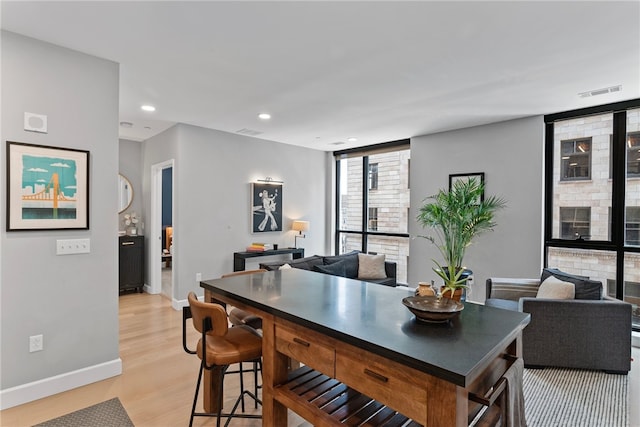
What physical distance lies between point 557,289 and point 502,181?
1.81 m

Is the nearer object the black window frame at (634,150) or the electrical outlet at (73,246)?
the electrical outlet at (73,246)

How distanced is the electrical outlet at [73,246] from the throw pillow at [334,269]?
2684 millimetres

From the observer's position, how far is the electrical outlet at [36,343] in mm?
2451

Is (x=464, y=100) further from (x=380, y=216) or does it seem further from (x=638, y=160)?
(x=380, y=216)

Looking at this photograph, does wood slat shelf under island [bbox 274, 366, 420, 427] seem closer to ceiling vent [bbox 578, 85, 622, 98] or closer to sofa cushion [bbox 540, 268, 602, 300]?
sofa cushion [bbox 540, 268, 602, 300]

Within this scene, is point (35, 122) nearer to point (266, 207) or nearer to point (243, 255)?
point (243, 255)

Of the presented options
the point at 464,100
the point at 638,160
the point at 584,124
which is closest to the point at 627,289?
the point at 638,160

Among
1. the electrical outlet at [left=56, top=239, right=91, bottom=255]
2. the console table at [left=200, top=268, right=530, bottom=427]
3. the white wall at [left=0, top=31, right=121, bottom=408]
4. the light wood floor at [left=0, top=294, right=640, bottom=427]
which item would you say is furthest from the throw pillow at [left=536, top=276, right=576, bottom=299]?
the electrical outlet at [left=56, top=239, right=91, bottom=255]

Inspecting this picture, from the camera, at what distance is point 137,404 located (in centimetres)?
244

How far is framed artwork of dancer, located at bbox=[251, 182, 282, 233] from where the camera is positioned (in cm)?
557

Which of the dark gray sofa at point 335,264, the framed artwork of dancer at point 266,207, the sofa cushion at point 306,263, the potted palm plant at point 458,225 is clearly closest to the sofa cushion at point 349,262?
the dark gray sofa at point 335,264

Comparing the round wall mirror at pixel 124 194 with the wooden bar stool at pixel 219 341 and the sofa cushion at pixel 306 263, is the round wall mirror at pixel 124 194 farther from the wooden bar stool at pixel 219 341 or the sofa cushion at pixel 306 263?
the wooden bar stool at pixel 219 341

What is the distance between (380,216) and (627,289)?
357cm

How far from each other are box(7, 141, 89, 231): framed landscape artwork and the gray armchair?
394 cm
